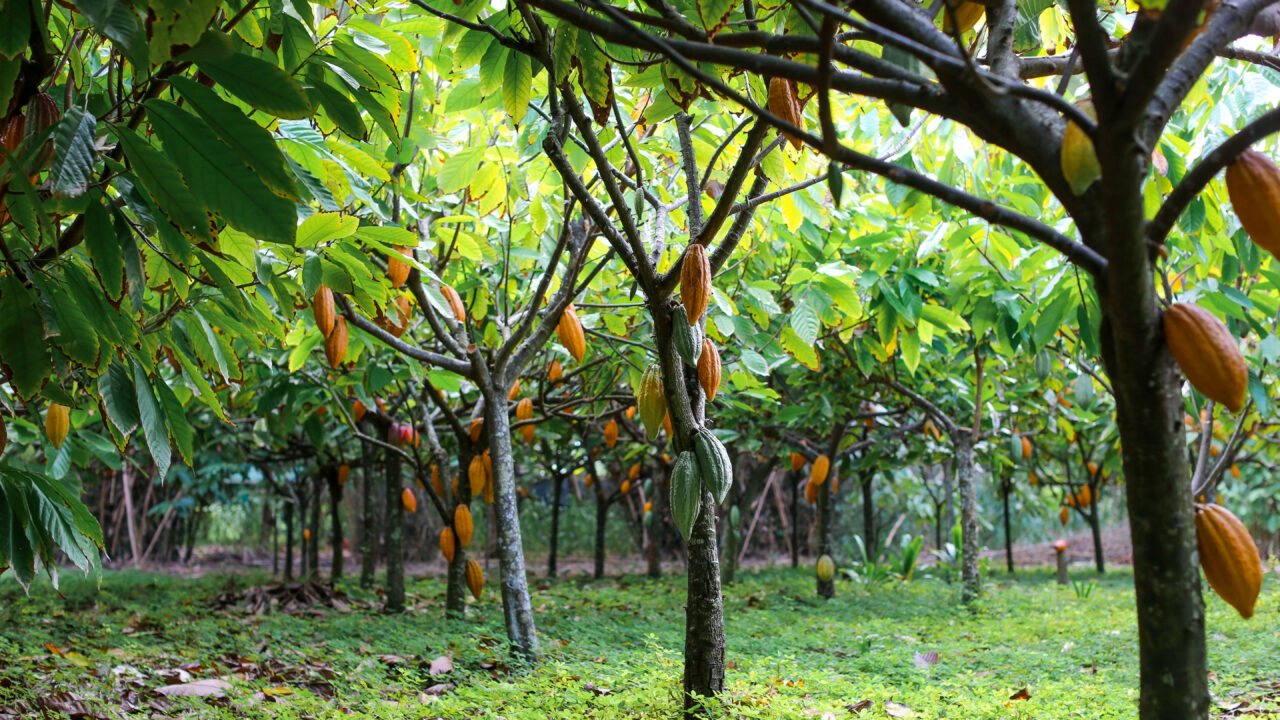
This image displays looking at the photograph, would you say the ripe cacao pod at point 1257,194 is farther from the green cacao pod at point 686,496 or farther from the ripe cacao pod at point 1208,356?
the green cacao pod at point 686,496

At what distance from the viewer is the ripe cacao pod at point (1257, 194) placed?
0.86 m

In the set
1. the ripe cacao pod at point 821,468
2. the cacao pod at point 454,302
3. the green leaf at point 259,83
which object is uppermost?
the cacao pod at point 454,302

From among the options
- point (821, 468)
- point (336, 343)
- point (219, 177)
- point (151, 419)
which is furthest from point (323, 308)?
point (821, 468)

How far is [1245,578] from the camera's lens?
898mm

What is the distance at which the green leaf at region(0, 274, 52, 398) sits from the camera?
1.17 meters

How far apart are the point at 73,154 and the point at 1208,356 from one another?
1.21 m

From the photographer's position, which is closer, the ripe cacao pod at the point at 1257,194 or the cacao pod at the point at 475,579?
the ripe cacao pod at the point at 1257,194

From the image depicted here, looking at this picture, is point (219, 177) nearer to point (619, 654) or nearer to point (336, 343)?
point (336, 343)

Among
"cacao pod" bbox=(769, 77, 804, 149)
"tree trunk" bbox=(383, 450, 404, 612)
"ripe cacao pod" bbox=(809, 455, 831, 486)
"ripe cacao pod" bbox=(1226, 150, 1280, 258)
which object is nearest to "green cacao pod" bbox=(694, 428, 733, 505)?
"cacao pod" bbox=(769, 77, 804, 149)

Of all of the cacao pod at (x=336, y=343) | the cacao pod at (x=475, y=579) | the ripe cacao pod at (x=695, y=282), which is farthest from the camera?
the cacao pod at (x=475, y=579)

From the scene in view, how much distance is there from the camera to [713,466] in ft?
5.46

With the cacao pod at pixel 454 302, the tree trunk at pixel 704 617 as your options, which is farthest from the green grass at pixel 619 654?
the cacao pod at pixel 454 302

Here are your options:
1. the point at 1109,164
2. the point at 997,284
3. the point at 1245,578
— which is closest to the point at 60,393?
the point at 1109,164

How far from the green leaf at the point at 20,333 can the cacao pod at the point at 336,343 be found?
1.09 meters
